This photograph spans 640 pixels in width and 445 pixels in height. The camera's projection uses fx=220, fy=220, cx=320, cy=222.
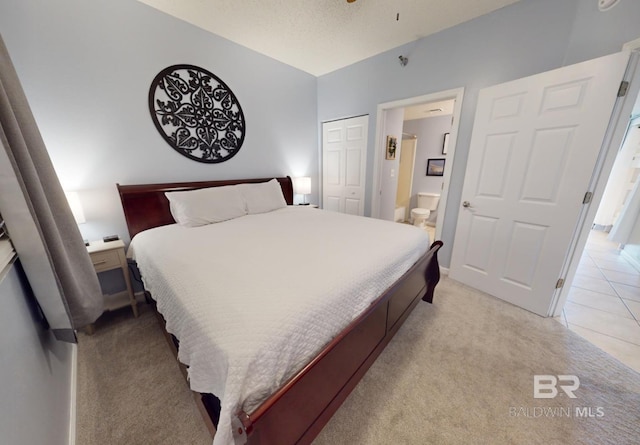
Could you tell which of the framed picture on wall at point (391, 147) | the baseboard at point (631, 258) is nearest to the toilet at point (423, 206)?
the framed picture on wall at point (391, 147)

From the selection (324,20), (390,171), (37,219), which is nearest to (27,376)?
(37,219)

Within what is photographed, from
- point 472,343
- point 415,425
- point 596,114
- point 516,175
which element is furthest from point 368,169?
point 415,425

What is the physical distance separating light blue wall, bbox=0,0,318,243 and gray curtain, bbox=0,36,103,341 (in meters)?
1.08

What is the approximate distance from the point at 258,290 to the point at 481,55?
9.40 ft

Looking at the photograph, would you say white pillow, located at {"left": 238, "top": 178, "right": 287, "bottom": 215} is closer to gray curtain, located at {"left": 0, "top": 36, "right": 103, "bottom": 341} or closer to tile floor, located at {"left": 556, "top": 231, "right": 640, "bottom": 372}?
gray curtain, located at {"left": 0, "top": 36, "right": 103, "bottom": 341}

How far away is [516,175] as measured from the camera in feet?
6.42

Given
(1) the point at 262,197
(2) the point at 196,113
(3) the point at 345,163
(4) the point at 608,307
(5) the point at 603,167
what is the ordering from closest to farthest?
(5) the point at 603,167 → (4) the point at 608,307 → (2) the point at 196,113 → (1) the point at 262,197 → (3) the point at 345,163

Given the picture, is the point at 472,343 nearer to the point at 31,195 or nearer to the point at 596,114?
the point at 596,114

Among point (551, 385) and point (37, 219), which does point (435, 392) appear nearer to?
point (551, 385)

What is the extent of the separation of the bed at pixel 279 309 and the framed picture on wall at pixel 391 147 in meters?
1.84

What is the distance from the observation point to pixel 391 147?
342cm

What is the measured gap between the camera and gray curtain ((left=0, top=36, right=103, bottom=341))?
809 mm

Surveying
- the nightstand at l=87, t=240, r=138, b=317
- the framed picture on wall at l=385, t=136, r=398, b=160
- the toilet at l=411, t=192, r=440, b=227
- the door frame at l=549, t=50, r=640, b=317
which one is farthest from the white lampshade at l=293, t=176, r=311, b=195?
the door frame at l=549, t=50, r=640, b=317

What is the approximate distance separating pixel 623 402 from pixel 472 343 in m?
0.71
